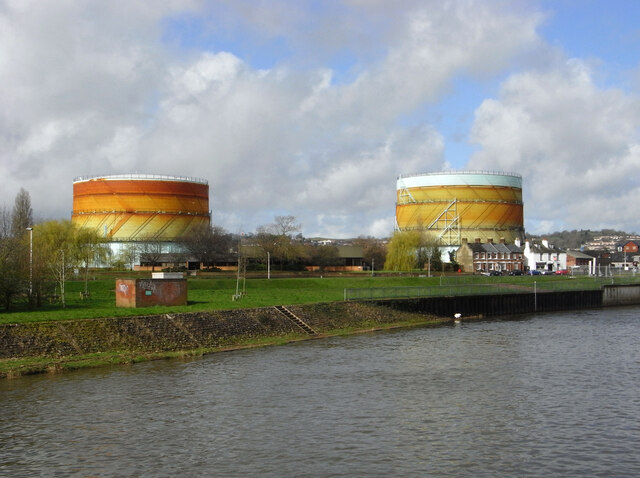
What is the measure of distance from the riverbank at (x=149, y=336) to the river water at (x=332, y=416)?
1.67m

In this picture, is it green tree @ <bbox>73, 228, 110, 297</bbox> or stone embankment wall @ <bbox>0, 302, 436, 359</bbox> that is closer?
stone embankment wall @ <bbox>0, 302, 436, 359</bbox>

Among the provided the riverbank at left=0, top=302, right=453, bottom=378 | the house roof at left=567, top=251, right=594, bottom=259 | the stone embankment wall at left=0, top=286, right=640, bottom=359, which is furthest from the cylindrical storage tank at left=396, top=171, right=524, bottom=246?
the riverbank at left=0, top=302, right=453, bottom=378

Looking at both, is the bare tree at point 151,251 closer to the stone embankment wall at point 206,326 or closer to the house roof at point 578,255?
the stone embankment wall at point 206,326

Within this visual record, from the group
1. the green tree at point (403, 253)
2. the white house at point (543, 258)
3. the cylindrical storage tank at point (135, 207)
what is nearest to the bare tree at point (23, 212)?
the cylindrical storage tank at point (135, 207)

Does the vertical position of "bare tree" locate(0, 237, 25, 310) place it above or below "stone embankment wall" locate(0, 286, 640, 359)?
above

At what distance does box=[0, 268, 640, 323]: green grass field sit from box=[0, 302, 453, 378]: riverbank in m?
1.78

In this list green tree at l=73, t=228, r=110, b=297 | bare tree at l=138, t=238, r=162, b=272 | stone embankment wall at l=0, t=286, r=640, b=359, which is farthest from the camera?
bare tree at l=138, t=238, r=162, b=272

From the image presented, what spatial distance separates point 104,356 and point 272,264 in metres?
79.5

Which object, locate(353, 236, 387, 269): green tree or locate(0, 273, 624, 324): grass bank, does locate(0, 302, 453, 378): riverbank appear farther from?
locate(353, 236, 387, 269): green tree

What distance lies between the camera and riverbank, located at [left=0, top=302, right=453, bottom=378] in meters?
34.3

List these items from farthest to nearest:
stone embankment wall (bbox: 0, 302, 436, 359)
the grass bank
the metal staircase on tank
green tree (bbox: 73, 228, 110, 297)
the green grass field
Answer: green tree (bbox: 73, 228, 110, 297)
the metal staircase on tank
the green grass field
the grass bank
stone embankment wall (bbox: 0, 302, 436, 359)

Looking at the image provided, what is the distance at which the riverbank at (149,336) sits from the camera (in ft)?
113

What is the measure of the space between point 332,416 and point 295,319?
24.6 m

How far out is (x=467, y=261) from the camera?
131875 mm
